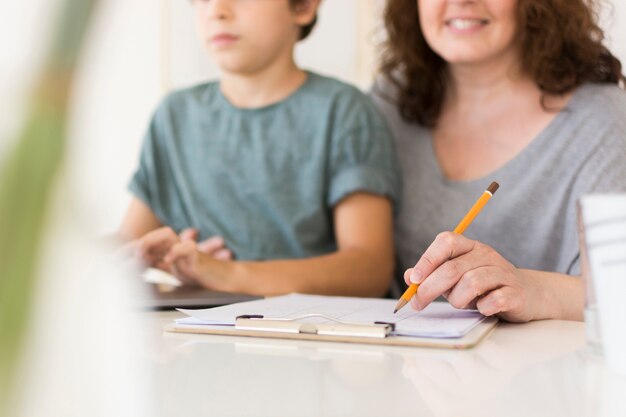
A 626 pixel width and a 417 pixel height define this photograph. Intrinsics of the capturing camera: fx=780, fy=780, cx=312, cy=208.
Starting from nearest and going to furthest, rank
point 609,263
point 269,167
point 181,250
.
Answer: point 609,263 < point 181,250 < point 269,167

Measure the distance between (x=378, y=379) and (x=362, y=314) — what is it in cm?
26

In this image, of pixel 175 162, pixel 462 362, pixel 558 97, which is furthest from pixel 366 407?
pixel 175 162

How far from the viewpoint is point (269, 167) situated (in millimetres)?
1437

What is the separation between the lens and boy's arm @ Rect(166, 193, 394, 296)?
108 centimetres

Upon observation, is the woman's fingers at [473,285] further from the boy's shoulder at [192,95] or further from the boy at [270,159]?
the boy's shoulder at [192,95]

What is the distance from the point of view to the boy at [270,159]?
1337 millimetres

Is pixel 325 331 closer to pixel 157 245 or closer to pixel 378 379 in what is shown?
pixel 378 379

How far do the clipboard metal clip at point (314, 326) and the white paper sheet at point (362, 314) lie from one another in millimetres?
13

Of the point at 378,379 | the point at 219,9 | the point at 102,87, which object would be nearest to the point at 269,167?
the point at 219,9

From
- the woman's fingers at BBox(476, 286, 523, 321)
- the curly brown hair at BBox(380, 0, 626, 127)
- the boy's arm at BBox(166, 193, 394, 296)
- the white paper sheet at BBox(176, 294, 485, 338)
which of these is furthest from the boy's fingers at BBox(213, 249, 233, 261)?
the woman's fingers at BBox(476, 286, 523, 321)

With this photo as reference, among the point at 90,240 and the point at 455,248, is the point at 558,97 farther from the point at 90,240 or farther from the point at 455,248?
the point at 90,240

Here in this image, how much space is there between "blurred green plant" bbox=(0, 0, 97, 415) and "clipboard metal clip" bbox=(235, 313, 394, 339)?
59 centimetres

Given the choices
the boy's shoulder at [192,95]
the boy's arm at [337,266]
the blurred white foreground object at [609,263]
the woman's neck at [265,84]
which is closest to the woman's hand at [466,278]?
the blurred white foreground object at [609,263]

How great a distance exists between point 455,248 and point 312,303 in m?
0.20
